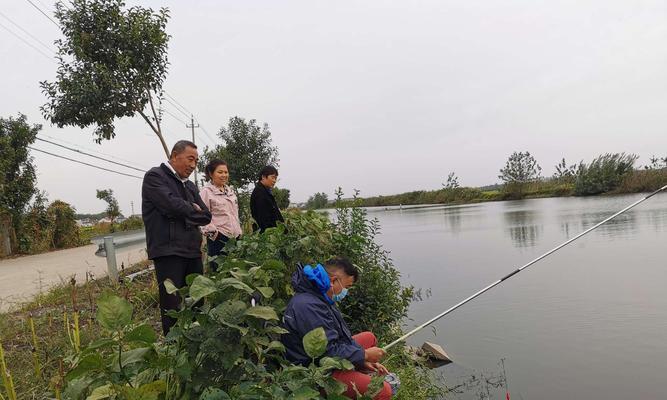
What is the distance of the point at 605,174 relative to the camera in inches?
1383

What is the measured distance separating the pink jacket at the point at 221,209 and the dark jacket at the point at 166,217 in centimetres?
128

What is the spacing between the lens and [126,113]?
735 cm

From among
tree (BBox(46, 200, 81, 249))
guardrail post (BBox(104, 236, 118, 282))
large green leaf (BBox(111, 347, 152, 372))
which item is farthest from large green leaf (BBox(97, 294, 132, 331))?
tree (BBox(46, 200, 81, 249))

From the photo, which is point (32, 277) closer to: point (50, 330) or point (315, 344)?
point (50, 330)

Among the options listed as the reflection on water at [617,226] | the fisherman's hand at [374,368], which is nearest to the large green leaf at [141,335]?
the fisherman's hand at [374,368]

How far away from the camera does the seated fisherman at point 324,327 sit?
2.52 meters

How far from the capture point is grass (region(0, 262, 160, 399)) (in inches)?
105

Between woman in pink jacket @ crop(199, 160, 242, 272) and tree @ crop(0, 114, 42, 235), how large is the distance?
461 inches

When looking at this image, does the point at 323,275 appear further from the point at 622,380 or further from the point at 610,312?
the point at 610,312

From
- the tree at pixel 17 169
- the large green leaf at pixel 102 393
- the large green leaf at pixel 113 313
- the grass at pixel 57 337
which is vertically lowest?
the grass at pixel 57 337

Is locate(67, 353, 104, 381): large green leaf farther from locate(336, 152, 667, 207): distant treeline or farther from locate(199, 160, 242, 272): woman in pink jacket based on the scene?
locate(336, 152, 667, 207): distant treeline

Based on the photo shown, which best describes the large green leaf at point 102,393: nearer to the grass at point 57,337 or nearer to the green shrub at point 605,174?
the grass at point 57,337

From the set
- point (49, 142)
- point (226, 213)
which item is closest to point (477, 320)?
point (226, 213)

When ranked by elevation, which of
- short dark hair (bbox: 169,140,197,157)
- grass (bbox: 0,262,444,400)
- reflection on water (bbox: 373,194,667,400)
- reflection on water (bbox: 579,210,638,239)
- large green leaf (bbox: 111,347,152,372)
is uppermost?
short dark hair (bbox: 169,140,197,157)
